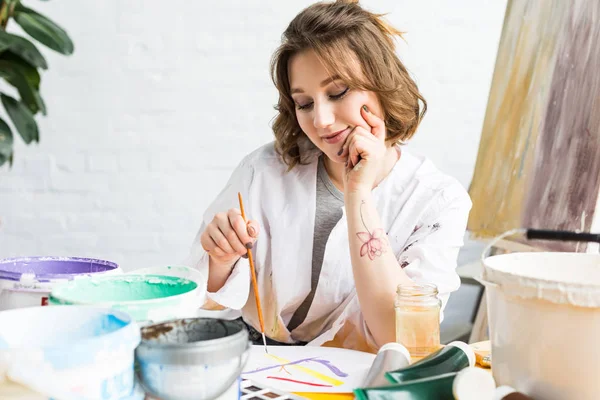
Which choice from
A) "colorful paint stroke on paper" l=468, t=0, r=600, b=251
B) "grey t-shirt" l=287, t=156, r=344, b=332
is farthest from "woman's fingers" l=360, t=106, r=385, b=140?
"colorful paint stroke on paper" l=468, t=0, r=600, b=251

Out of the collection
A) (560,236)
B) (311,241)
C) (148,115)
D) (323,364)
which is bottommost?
(323,364)

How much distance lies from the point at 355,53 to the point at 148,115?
101 cm

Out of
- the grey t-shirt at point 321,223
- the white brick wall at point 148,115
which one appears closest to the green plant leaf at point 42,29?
the grey t-shirt at point 321,223

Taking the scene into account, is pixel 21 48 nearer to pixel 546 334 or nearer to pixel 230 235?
pixel 230 235

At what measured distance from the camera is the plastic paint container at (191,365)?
581 millimetres

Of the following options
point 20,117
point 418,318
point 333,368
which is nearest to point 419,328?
point 418,318

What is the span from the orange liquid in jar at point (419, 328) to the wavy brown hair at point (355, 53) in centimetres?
51

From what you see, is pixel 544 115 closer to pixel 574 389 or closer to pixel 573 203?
pixel 573 203

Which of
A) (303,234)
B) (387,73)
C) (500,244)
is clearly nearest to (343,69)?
(387,73)

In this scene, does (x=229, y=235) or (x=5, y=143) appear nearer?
(x=5, y=143)

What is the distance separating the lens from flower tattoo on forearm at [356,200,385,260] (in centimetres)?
118

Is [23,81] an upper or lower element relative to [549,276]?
upper

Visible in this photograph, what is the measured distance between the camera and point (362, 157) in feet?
4.18

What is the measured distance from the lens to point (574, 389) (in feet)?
2.21
